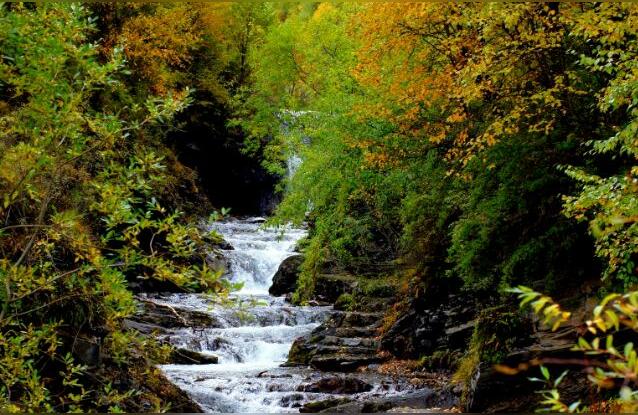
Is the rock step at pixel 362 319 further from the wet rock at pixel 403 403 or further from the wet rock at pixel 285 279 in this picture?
the wet rock at pixel 403 403

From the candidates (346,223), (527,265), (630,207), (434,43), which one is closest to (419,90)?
(434,43)

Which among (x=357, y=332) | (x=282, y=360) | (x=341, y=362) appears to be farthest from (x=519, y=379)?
(x=282, y=360)

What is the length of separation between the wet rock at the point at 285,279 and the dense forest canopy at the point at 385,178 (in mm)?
1487

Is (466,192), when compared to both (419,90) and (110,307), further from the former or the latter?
(110,307)

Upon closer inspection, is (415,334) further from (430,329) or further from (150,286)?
(150,286)

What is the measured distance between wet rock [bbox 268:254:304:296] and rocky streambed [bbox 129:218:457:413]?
301 mm

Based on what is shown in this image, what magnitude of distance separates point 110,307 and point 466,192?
8362 mm

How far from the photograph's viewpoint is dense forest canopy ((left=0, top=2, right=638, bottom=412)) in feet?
17.0

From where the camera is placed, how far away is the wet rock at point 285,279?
22.6 meters

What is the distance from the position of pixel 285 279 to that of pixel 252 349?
21.9ft

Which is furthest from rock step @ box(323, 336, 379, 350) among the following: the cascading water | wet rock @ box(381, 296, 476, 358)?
the cascading water

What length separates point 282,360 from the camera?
52.3 ft

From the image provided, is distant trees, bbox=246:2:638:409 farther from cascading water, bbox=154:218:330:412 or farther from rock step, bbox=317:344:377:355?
cascading water, bbox=154:218:330:412

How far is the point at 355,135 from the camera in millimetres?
14680
